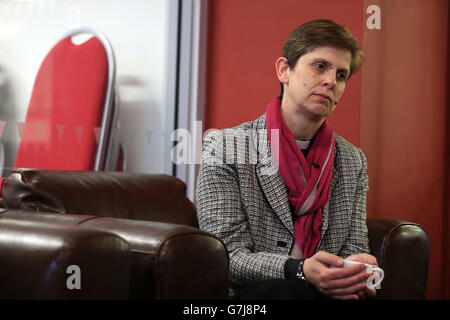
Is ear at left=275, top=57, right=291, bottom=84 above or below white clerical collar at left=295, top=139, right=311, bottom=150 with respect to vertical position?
above

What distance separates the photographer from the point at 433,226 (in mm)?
2793

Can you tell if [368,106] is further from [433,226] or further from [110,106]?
[110,106]

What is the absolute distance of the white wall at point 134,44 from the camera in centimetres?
290

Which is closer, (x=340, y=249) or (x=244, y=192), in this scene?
(x=244, y=192)

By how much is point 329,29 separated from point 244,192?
0.55m

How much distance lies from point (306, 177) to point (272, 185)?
125mm

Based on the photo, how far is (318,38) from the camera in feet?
5.40

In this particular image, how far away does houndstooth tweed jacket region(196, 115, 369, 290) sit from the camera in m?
1.45

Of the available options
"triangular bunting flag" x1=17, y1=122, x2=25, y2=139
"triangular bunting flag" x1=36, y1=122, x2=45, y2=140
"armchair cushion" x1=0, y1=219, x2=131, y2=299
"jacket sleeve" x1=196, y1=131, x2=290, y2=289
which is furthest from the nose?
"triangular bunting flag" x1=17, y1=122, x2=25, y2=139

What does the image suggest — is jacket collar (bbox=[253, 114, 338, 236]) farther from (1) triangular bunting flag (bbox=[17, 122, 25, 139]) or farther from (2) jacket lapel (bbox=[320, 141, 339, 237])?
(1) triangular bunting flag (bbox=[17, 122, 25, 139])

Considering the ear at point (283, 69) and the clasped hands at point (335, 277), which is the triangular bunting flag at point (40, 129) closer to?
the ear at point (283, 69)

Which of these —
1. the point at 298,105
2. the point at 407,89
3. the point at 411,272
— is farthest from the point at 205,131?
the point at 411,272

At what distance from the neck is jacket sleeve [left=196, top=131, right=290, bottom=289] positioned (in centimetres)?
24

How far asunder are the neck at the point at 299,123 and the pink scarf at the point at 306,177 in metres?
0.02
